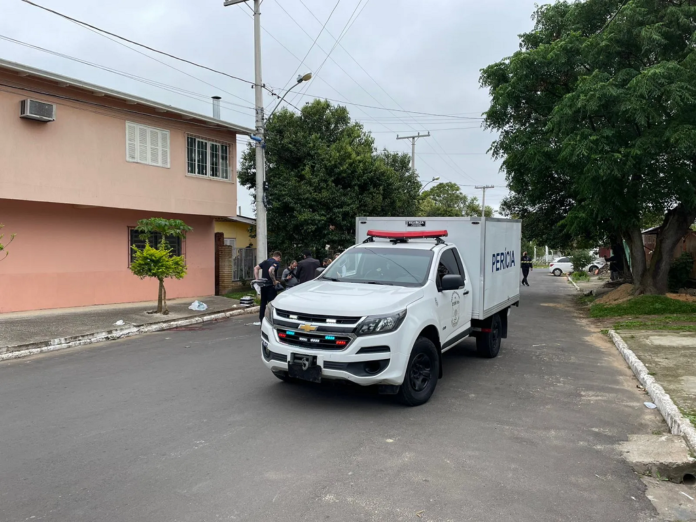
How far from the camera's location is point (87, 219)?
1488 cm

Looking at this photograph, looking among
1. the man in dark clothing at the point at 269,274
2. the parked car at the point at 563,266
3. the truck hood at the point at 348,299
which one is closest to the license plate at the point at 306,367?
the truck hood at the point at 348,299

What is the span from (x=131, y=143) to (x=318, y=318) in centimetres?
1197

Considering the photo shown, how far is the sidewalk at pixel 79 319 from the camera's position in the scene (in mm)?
10344

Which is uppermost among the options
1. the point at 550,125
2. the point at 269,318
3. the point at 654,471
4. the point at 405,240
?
the point at 550,125

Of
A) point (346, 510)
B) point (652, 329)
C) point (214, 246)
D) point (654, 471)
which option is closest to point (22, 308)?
point (214, 246)

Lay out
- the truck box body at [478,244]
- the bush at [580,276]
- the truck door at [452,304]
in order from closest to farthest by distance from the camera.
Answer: the truck door at [452,304] → the truck box body at [478,244] → the bush at [580,276]

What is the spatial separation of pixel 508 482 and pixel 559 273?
42.5m

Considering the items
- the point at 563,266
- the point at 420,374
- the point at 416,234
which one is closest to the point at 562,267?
the point at 563,266

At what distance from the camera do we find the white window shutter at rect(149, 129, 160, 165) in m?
15.7

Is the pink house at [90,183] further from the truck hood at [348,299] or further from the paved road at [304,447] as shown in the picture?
the truck hood at [348,299]

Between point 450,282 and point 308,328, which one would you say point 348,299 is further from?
point 450,282

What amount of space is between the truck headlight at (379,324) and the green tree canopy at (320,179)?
42.2 feet

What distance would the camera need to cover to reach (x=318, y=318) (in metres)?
5.58

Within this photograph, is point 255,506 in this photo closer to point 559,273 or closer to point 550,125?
point 550,125
